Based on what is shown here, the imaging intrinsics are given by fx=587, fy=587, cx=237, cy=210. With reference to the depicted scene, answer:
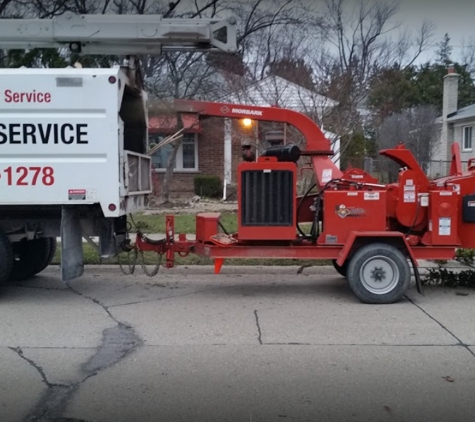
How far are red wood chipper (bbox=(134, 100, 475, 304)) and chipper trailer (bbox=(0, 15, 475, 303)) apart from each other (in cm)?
1

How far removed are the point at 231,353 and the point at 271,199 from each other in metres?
2.71

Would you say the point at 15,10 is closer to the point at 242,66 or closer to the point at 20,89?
the point at 20,89

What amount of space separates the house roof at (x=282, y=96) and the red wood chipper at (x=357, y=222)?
834 cm

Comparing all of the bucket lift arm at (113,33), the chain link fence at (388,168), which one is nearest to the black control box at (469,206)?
the bucket lift arm at (113,33)

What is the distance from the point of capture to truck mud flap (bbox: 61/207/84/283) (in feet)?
25.1

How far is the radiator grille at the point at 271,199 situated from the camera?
795 centimetres

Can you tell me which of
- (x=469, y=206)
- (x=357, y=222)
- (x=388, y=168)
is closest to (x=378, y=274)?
(x=357, y=222)

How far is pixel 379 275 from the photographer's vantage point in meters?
7.82

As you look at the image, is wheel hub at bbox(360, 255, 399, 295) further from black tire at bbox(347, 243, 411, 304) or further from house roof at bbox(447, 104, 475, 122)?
house roof at bbox(447, 104, 475, 122)

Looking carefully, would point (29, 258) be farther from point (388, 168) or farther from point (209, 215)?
point (388, 168)

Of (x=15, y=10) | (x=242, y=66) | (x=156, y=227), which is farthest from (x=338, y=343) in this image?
(x=242, y=66)

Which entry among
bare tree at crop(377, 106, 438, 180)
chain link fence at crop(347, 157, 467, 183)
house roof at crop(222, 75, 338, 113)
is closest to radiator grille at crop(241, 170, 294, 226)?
house roof at crop(222, 75, 338, 113)

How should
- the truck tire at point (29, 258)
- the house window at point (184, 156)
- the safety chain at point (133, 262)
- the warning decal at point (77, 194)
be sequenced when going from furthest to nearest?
the house window at point (184, 156), the truck tire at point (29, 258), the safety chain at point (133, 262), the warning decal at point (77, 194)

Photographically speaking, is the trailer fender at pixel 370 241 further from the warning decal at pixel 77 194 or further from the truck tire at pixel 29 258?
the truck tire at pixel 29 258
